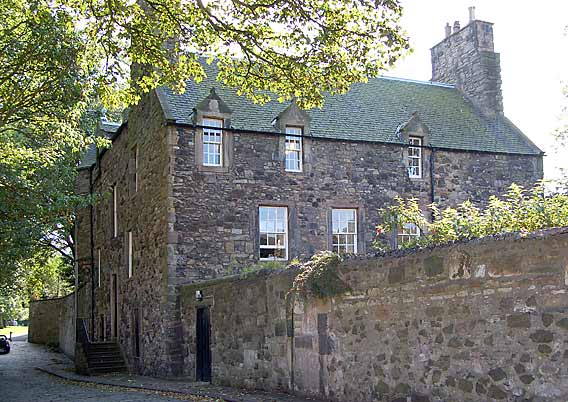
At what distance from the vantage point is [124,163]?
2527cm

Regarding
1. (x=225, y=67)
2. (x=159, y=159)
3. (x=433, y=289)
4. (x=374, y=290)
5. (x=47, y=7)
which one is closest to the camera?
(x=433, y=289)

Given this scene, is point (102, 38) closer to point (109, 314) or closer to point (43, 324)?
point (109, 314)

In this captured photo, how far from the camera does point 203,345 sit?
17.2m

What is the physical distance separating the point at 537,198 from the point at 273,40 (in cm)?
488

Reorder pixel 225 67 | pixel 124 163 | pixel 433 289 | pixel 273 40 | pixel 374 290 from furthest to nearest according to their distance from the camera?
pixel 124 163
pixel 225 67
pixel 273 40
pixel 374 290
pixel 433 289

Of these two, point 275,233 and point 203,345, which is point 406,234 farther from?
point 203,345

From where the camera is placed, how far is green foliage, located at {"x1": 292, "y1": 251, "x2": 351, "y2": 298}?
11625 mm

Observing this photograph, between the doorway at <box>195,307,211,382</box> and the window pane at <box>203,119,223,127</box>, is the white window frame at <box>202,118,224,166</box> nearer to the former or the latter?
the window pane at <box>203,119,223,127</box>

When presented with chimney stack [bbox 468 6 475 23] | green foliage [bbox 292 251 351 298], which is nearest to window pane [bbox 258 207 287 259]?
green foliage [bbox 292 251 351 298]

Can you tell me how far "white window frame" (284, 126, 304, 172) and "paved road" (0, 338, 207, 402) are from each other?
803cm

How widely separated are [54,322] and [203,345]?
27.6m

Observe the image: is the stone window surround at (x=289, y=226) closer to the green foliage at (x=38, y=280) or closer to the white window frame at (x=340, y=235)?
the white window frame at (x=340, y=235)

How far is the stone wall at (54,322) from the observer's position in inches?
1348

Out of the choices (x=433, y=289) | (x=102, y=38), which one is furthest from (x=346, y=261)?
(x=102, y=38)
